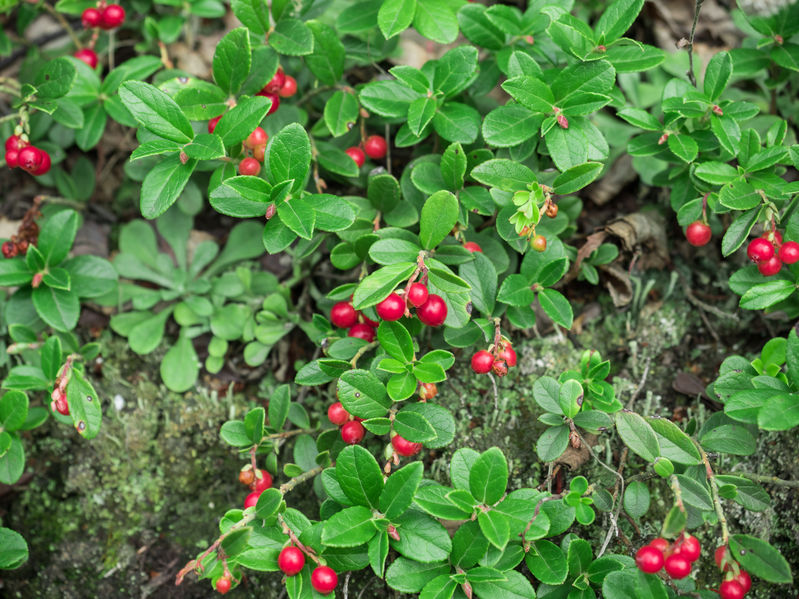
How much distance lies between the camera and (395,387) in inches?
86.8

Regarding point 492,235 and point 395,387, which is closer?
point 395,387

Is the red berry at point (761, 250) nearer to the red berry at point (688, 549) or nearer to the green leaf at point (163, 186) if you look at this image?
the red berry at point (688, 549)

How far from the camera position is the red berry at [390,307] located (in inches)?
82.4

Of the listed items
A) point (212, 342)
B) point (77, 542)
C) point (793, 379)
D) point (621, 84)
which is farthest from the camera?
point (621, 84)

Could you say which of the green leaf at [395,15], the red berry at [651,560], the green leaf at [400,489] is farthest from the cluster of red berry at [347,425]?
the green leaf at [395,15]

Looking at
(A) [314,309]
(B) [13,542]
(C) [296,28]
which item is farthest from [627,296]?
(B) [13,542]

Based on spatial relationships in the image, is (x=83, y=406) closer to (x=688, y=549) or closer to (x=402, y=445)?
(x=402, y=445)

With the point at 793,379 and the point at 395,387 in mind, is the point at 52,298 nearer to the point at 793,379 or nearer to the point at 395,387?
the point at 395,387

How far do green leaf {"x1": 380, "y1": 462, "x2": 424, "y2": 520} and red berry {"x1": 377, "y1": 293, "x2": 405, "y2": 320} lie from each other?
48 cm

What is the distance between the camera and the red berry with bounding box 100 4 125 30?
302 cm

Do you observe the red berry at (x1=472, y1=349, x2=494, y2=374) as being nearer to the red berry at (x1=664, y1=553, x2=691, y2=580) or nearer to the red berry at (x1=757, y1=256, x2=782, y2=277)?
the red berry at (x1=664, y1=553, x2=691, y2=580)

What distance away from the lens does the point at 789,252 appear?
2266 mm

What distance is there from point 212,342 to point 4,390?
3.04 feet

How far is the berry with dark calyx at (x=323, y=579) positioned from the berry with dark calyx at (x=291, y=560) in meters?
0.06
